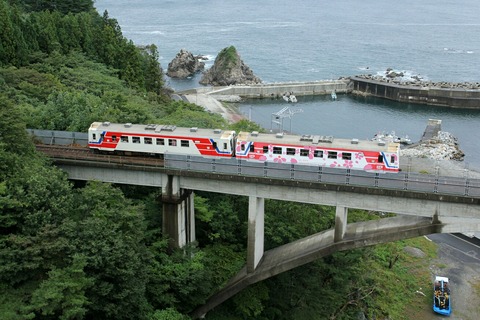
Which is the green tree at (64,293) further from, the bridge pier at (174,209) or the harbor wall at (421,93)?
the harbor wall at (421,93)

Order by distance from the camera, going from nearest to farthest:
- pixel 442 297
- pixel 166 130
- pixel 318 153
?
pixel 318 153
pixel 166 130
pixel 442 297

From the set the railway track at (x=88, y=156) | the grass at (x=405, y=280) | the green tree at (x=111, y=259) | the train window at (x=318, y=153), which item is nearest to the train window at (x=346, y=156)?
the train window at (x=318, y=153)

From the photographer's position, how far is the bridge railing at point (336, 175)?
29.4 m

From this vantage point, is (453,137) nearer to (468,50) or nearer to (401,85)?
(401,85)

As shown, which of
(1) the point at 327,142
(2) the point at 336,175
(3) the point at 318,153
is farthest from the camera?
(1) the point at 327,142

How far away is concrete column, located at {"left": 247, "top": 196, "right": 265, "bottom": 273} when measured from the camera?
3291 cm

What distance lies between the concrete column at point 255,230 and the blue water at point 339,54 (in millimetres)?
51189

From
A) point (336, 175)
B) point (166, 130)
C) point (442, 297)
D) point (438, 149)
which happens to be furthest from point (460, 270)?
point (438, 149)

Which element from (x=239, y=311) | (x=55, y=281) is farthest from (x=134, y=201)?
(x=55, y=281)

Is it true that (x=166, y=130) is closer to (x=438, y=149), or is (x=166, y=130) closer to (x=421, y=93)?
(x=438, y=149)

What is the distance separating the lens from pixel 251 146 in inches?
1346

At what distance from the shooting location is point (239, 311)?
34938 mm

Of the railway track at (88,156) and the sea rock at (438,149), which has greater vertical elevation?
the railway track at (88,156)

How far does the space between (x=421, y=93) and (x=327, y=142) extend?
263 feet
